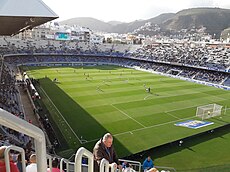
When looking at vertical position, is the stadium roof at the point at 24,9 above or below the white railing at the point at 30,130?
above

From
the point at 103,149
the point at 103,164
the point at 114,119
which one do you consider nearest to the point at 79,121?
the point at 114,119

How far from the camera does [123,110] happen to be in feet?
81.3

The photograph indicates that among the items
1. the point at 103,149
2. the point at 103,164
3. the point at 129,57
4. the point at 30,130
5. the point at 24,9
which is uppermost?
the point at 24,9

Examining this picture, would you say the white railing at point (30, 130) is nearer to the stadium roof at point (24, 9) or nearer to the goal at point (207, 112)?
the stadium roof at point (24, 9)

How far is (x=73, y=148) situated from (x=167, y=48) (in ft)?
197

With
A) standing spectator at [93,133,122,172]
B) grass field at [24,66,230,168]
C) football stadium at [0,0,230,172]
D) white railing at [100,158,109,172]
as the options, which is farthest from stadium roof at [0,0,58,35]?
grass field at [24,66,230,168]

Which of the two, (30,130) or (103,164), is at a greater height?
(30,130)

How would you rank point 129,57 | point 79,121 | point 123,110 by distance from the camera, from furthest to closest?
point 129,57
point 123,110
point 79,121

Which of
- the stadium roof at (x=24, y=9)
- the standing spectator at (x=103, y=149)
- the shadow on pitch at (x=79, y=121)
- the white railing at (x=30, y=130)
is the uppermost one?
the stadium roof at (x=24, y=9)

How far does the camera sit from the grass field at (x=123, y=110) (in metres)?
18.3

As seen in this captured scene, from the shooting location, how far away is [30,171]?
10.1 feet

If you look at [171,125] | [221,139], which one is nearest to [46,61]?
[171,125]

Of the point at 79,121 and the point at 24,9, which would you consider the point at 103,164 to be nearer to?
the point at 24,9

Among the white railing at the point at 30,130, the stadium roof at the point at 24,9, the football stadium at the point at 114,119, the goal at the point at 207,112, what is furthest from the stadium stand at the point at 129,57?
the white railing at the point at 30,130
